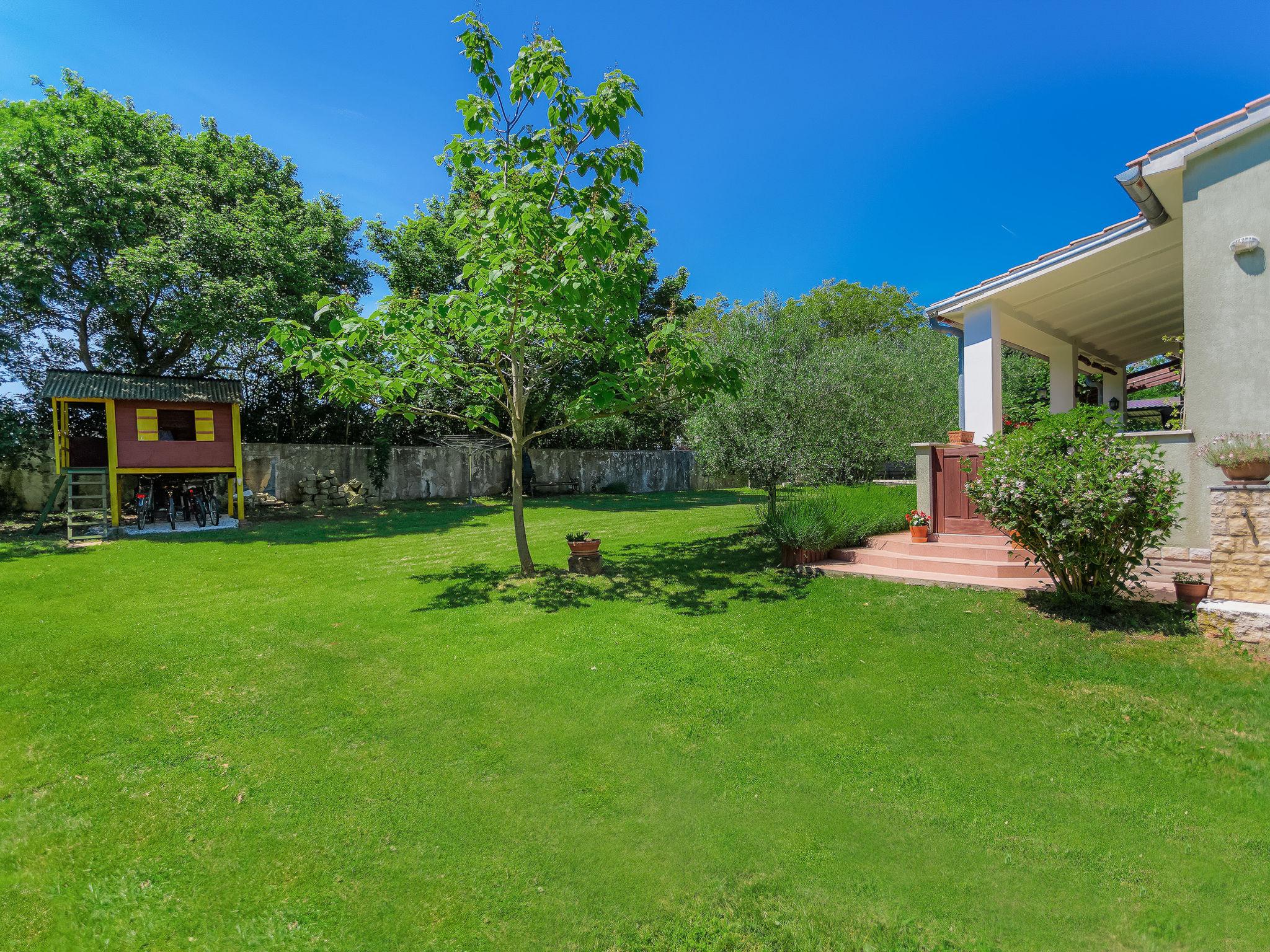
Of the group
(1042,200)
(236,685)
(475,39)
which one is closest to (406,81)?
(475,39)

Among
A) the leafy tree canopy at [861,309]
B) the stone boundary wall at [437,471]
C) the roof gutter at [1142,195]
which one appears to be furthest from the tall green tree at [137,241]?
the leafy tree canopy at [861,309]

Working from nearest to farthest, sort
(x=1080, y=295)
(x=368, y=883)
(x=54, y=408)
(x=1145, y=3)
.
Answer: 1. (x=368, y=883)
2. (x=1145, y=3)
3. (x=1080, y=295)
4. (x=54, y=408)

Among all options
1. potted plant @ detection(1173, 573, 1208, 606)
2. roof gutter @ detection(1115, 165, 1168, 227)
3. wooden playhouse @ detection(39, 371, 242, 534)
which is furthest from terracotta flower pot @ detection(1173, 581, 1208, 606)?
wooden playhouse @ detection(39, 371, 242, 534)

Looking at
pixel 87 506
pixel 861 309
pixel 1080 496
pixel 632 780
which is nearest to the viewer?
pixel 632 780

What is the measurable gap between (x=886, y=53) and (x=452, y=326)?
357 inches

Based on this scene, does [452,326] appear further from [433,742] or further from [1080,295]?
[1080,295]

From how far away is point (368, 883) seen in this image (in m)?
2.39

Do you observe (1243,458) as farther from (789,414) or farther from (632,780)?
(632,780)

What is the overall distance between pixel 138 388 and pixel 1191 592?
1797 centimetres

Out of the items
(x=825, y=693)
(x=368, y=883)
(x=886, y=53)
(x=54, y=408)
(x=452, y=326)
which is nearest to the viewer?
(x=368, y=883)

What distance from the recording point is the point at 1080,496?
4840 mm

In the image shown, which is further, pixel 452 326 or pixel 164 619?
pixel 452 326

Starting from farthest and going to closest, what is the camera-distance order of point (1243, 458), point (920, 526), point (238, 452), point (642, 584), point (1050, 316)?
1. point (238, 452)
2. point (1050, 316)
3. point (920, 526)
4. point (642, 584)
5. point (1243, 458)

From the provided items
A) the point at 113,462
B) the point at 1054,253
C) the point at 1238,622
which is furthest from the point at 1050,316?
the point at 113,462
